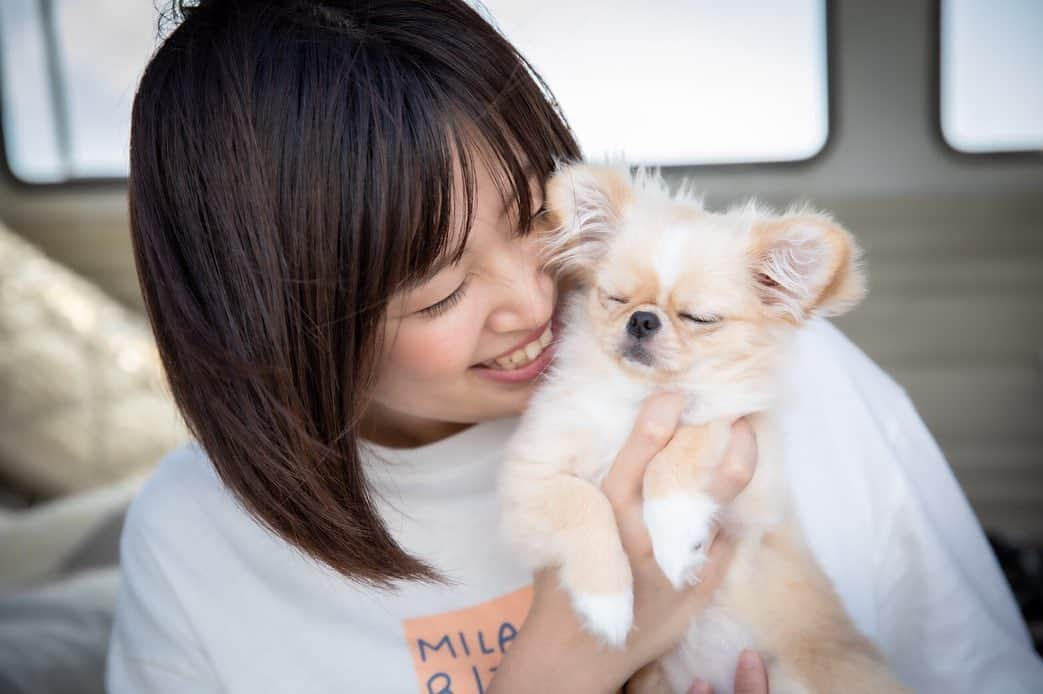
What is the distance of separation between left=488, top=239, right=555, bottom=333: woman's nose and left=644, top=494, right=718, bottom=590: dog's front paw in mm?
377

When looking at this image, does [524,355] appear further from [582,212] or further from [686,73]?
[686,73]

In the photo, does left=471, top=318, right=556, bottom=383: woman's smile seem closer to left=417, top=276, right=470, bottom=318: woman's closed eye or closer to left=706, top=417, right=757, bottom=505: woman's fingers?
left=417, top=276, right=470, bottom=318: woman's closed eye

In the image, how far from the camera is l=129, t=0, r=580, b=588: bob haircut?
127cm

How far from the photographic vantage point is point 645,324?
142 cm

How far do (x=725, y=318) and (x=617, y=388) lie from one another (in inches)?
9.9

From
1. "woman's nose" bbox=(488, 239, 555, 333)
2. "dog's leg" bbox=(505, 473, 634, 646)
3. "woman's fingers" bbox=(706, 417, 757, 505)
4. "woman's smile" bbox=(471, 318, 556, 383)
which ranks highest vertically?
"woman's nose" bbox=(488, 239, 555, 333)

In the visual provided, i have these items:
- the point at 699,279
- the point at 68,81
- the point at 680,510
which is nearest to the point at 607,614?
the point at 680,510

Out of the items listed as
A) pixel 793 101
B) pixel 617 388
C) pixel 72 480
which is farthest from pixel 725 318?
pixel 72 480

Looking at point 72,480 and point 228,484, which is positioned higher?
point 228,484

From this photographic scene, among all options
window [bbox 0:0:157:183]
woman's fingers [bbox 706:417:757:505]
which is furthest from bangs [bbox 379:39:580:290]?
window [bbox 0:0:157:183]

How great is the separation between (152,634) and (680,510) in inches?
39.5

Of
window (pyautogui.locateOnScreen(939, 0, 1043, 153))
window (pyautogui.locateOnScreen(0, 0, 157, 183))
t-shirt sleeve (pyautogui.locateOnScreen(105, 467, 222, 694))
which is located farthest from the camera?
window (pyautogui.locateOnScreen(0, 0, 157, 183))

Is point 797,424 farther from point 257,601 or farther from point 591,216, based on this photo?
point 257,601

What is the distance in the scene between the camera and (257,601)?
1514 mm
